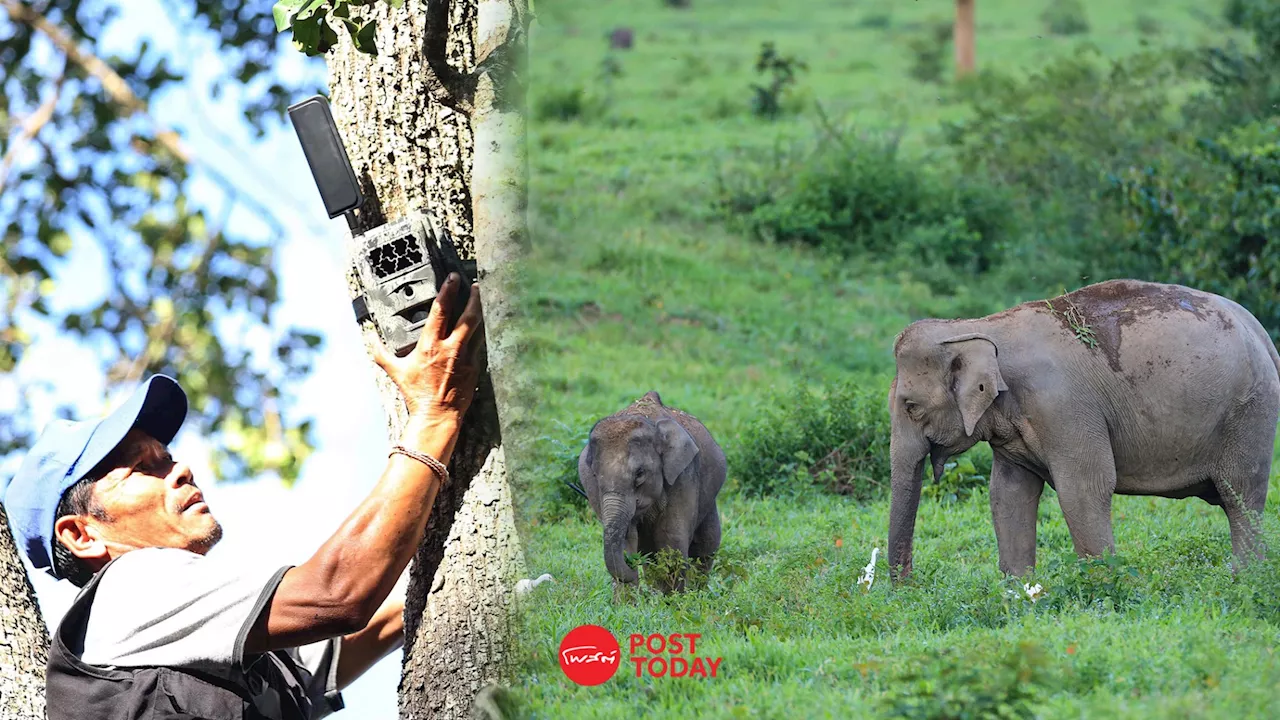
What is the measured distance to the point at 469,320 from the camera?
298 centimetres

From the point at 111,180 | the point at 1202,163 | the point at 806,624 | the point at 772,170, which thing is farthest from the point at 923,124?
the point at 806,624

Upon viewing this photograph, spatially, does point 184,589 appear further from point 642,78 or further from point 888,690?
point 642,78

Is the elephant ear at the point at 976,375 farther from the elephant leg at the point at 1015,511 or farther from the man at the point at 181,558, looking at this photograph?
the man at the point at 181,558

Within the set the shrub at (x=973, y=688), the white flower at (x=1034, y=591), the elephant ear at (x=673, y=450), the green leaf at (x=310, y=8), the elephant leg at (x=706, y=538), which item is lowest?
the elephant leg at (x=706, y=538)

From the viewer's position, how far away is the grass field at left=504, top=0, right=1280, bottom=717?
322cm

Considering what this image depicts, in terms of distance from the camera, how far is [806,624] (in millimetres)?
4047

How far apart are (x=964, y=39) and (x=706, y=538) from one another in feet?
44.9

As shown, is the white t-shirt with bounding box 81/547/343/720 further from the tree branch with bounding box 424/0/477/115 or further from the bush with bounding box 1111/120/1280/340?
the bush with bounding box 1111/120/1280/340

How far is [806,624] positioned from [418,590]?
1.28 m

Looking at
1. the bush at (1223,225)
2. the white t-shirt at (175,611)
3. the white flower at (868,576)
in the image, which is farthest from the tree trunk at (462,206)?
the bush at (1223,225)

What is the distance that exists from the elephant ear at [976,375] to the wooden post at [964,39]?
43.0 feet

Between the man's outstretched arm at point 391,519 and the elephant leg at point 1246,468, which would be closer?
the man's outstretched arm at point 391,519

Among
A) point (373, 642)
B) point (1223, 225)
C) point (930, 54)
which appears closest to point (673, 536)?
point (373, 642)

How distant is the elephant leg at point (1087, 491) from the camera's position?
15.8ft
